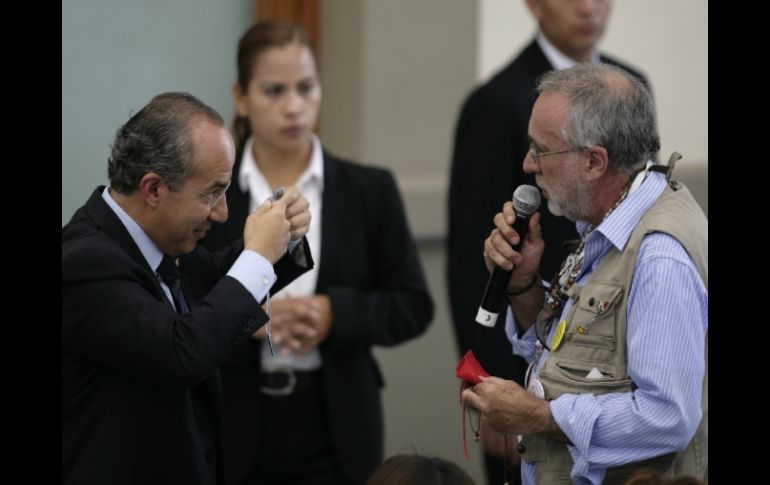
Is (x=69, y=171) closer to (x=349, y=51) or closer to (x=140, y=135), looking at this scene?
(x=140, y=135)

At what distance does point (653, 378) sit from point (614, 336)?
141 millimetres

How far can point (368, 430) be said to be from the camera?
3.65 metres

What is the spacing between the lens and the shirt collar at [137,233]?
8.11 feet

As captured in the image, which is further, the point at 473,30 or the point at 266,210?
the point at 473,30

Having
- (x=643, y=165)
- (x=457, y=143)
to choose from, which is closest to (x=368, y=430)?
(x=457, y=143)

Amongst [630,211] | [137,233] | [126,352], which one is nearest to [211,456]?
[126,352]

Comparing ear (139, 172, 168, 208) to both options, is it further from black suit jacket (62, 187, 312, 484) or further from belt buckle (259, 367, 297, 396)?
belt buckle (259, 367, 297, 396)

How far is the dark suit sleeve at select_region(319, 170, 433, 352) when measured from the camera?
3736 millimetres

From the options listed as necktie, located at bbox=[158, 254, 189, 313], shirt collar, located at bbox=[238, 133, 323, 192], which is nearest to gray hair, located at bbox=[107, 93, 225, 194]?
necktie, located at bbox=[158, 254, 189, 313]

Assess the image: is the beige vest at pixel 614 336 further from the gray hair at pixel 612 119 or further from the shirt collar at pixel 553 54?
the shirt collar at pixel 553 54

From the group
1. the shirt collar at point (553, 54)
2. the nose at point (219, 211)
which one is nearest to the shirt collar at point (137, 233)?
the nose at point (219, 211)

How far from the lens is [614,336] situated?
2.45m
